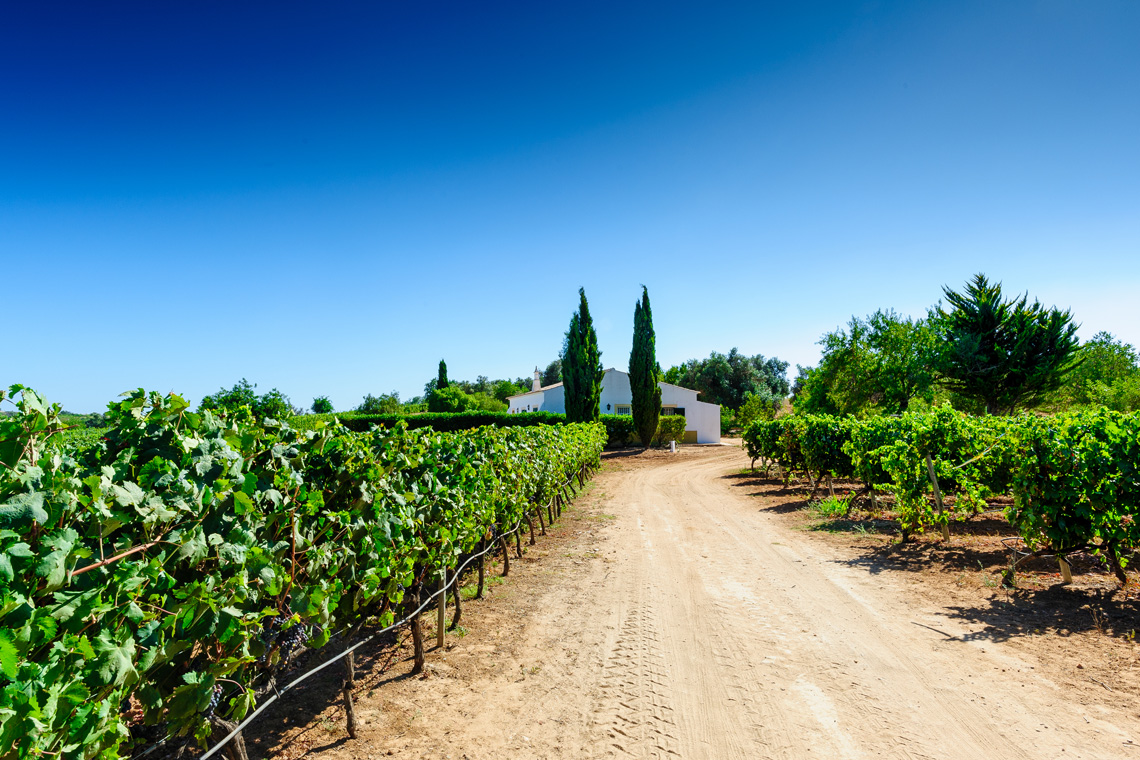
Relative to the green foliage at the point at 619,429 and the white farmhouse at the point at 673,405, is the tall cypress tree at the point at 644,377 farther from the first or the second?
the white farmhouse at the point at 673,405

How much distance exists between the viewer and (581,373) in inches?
1222

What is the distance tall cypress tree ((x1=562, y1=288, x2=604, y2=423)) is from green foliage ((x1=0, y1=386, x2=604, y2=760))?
86.7ft

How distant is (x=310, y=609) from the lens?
3.33 m

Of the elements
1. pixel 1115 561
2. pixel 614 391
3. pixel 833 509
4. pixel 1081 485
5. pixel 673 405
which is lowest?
pixel 833 509

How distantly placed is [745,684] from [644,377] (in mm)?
29388

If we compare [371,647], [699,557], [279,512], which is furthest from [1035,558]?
[279,512]

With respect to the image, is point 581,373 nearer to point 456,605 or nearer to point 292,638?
point 456,605

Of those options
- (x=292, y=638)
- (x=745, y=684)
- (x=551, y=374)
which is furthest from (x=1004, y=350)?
(x=551, y=374)

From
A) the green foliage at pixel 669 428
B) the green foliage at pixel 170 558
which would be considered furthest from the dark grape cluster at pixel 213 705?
the green foliage at pixel 669 428

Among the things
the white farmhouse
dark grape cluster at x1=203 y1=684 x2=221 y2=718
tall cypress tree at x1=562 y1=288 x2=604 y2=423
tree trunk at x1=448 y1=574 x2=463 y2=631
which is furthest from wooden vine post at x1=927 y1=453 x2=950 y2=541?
the white farmhouse

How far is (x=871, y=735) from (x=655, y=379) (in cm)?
3034

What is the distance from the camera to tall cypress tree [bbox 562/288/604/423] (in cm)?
3108

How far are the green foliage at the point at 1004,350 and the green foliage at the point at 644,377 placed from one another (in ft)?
49.4

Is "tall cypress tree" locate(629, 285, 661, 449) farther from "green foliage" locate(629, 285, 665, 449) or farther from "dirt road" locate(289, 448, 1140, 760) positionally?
"dirt road" locate(289, 448, 1140, 760)
